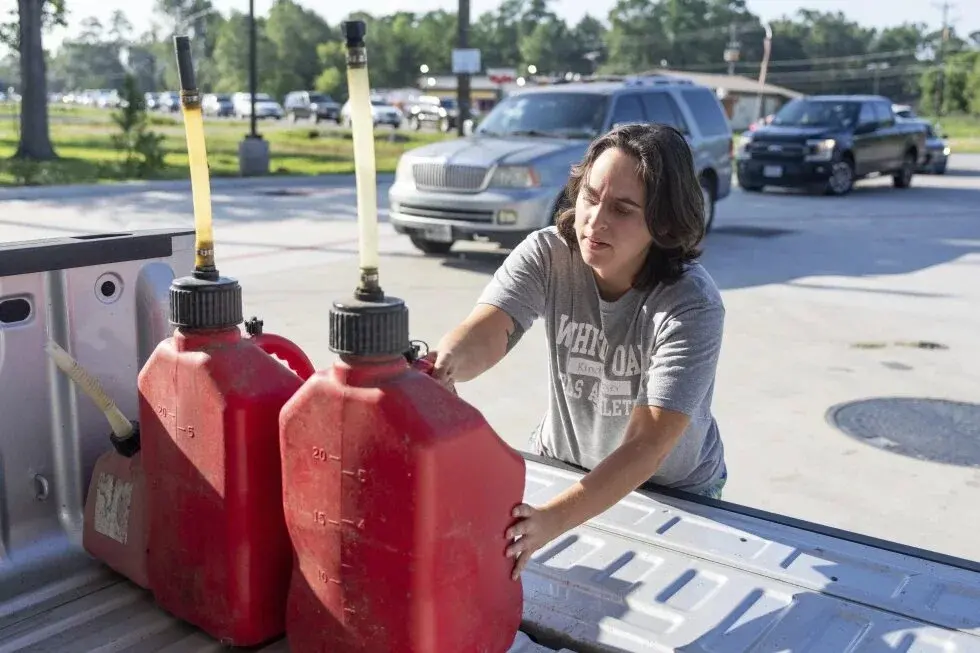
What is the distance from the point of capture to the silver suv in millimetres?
9711

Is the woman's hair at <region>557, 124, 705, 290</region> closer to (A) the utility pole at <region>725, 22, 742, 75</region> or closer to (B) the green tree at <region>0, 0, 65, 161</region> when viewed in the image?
(B) the green tree at <region>0, 0, 65, 161</region>

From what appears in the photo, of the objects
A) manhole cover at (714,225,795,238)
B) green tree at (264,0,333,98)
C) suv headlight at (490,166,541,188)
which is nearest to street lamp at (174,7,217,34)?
suv headlight at (490,166,541,188)

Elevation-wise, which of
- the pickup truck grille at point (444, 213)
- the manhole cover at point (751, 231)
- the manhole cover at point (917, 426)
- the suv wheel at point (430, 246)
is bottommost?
the manhole cover at point (917, 426)

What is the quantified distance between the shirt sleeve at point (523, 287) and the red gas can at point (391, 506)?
1019 millimetres

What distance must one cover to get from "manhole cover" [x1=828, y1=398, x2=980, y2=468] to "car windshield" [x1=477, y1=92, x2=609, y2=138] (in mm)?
5595

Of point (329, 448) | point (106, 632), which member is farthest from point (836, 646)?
point (106, 632)

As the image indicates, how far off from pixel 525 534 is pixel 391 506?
0.30 m

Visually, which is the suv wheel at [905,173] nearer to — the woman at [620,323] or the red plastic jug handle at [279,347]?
the woman at [620,323]

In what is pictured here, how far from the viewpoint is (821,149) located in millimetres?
17969

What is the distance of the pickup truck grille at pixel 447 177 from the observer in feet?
32.2

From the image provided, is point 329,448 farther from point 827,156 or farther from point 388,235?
point 827,156

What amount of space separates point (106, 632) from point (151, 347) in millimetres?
631

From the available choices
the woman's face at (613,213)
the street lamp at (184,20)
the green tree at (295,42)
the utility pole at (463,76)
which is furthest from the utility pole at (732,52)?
the woman's face at (613,213)

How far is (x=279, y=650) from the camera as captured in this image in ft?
5.53
